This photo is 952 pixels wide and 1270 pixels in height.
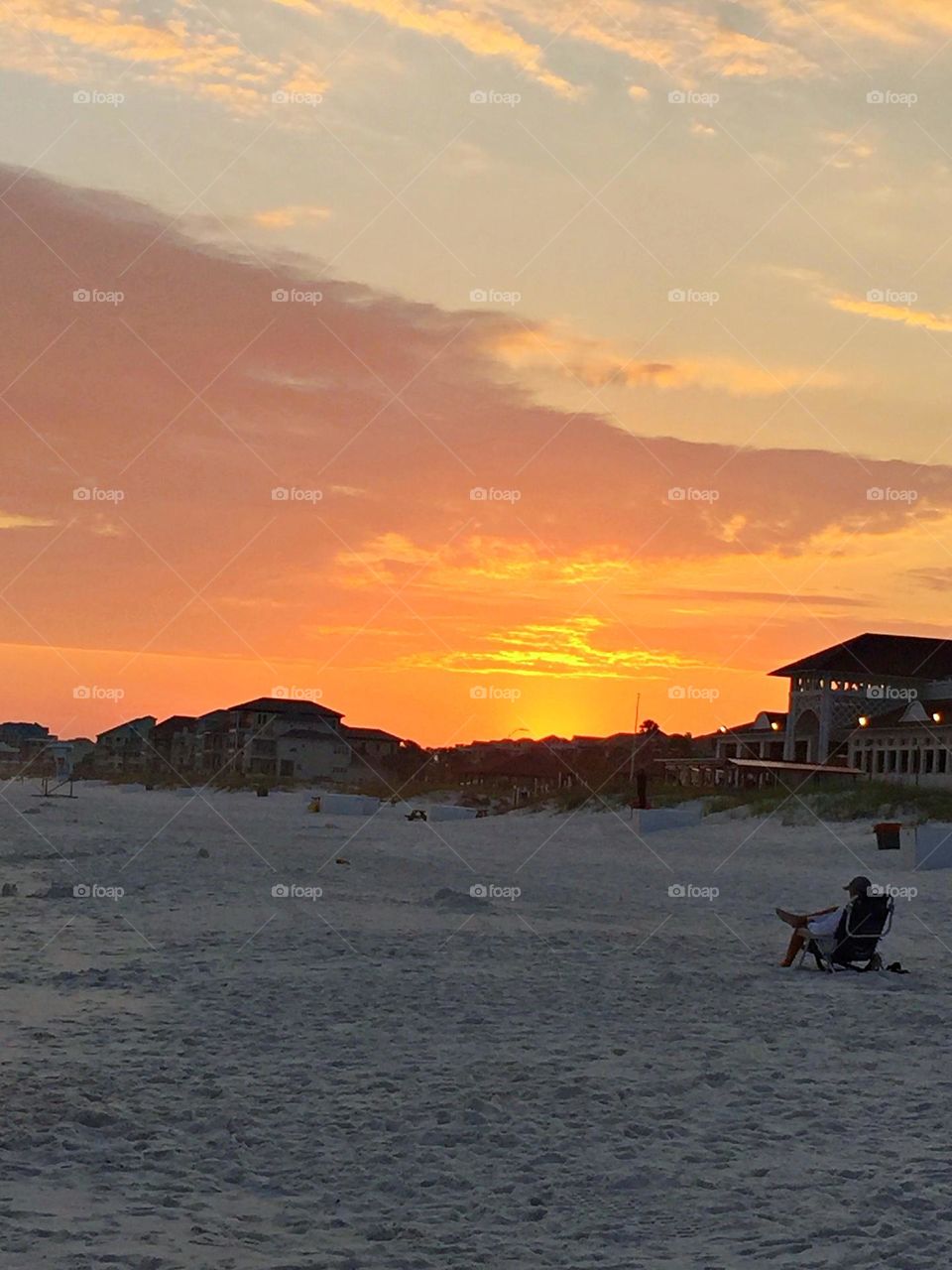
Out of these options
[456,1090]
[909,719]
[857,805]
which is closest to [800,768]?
[909,719]

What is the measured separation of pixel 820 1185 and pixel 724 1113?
1491mm

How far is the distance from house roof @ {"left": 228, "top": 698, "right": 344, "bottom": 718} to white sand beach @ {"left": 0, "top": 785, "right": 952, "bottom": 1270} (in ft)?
334

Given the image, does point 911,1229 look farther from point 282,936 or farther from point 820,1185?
point 282,936

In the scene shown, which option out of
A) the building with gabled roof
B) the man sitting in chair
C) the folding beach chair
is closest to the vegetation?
the man sitting in chair

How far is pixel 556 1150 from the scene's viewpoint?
7633mm

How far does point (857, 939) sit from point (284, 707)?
11030 cm

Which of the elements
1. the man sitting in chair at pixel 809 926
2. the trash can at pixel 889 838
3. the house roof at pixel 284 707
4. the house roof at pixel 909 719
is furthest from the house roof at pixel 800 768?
the house roof at pixel 284 707

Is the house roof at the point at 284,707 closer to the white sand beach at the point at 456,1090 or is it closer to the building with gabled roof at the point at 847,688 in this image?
the building with gabled roof at the point at 847,688

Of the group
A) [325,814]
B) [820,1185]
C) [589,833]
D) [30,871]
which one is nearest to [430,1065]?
[820,1185]

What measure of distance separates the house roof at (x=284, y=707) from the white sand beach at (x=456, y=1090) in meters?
102

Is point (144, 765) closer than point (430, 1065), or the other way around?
point (430, 1065)

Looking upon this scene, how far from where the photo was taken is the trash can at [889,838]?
95.6 ft

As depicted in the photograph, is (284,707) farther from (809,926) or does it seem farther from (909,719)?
(809,926)

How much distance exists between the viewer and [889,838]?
29.3 metres
